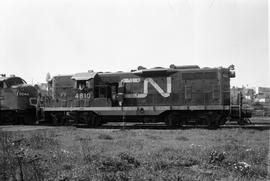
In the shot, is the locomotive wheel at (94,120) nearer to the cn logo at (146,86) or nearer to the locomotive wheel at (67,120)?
the locomotive wheel at (67,120)

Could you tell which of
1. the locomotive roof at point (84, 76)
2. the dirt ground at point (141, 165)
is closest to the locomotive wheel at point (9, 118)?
the locomotive roof at point (84, 76)

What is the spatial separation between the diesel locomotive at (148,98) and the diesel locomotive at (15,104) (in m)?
2.66

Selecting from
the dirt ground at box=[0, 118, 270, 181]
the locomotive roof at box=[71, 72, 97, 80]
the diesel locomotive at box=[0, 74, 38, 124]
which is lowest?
the dirt ground at box=[0, 118, 270, 181]

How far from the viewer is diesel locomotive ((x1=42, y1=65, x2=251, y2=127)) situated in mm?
17688

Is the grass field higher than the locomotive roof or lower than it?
lower

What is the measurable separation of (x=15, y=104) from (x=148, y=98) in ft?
32.7

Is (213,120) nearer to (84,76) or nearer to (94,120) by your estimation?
(94,120)

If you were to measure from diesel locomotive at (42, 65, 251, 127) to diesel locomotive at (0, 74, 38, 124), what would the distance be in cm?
266

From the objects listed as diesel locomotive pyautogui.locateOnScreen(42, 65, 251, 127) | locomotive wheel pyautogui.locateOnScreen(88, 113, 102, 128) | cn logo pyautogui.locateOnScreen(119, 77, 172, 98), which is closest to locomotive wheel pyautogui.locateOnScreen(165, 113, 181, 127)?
diesel locomotive pyautogui.locateOnScreen(42, 65, 251, 127)

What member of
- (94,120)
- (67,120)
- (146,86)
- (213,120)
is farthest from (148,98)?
(67,120)

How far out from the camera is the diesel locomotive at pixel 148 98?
17688 millimetres

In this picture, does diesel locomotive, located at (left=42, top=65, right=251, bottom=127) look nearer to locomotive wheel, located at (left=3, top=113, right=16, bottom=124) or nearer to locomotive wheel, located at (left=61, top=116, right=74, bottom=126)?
locomotive wheel, located at (left=61, top=116, right=74, bottom=126)

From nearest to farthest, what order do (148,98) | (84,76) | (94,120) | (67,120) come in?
(148,98) → (94,120) → (84,76) → (67,120)

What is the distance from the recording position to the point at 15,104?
74.0ft
